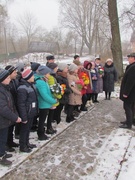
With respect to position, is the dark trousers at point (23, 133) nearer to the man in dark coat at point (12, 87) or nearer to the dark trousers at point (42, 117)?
the man in dark coat at point (12, 87)

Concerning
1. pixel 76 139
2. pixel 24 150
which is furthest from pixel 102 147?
pixel 24 150

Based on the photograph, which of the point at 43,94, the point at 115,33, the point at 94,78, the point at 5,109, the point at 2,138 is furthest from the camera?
the point at 115,33

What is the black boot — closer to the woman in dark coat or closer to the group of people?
the group of people

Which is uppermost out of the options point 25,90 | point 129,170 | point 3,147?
point 25,90

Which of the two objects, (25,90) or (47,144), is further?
(47,144)

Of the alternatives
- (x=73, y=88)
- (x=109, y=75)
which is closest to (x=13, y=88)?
(x=73, y=88)

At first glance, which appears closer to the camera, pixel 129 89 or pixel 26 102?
pixel 26 102

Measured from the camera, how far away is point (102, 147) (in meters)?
4.45

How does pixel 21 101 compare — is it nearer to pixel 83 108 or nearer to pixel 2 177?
pixel 2 177

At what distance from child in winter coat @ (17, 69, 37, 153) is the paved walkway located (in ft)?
1.16

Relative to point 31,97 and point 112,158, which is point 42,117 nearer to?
point 31,97

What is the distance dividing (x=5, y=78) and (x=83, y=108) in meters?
3.89

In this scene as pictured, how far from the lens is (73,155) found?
4.12 m

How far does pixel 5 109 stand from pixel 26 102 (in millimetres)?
525
